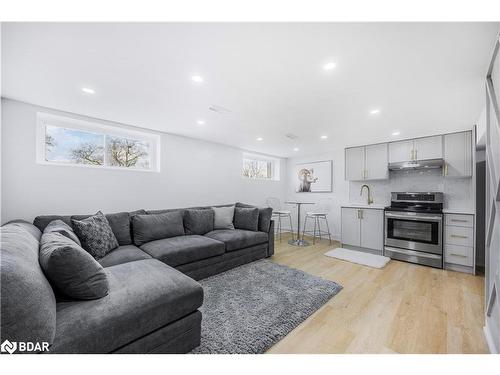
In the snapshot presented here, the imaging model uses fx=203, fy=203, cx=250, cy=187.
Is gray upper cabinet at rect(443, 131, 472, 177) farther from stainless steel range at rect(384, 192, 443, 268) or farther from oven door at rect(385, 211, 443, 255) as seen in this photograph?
oven door at rect(385, 211, 443, 255)

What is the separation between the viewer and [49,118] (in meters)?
2.71

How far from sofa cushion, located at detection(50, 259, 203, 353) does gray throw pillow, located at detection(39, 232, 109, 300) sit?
0.20 ft

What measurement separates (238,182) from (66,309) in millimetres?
3961

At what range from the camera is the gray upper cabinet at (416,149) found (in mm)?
3619

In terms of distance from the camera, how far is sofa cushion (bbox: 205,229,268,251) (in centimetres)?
311

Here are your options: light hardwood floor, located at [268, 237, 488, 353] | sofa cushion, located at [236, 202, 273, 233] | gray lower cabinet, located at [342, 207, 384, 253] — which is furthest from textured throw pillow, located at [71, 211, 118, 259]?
gray lower cabinet, located at [342, 207, 384, 253]

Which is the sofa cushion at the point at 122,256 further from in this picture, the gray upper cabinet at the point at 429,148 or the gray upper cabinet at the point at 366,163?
the gray upper cabinet at the point at 429,148

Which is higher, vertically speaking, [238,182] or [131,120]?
[131,120]

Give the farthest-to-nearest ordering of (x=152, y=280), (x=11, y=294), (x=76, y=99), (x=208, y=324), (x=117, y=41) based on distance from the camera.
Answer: (x=76, y=99), (x=208, y=324), (x=152, y=280), (x=117, y=41), (x=11, y=294)

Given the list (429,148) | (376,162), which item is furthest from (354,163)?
(429,148)

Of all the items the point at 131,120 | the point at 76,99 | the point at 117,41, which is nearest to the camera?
the point at 117,41

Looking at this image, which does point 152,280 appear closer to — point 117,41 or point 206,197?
point 117,41

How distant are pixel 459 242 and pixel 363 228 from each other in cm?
137
